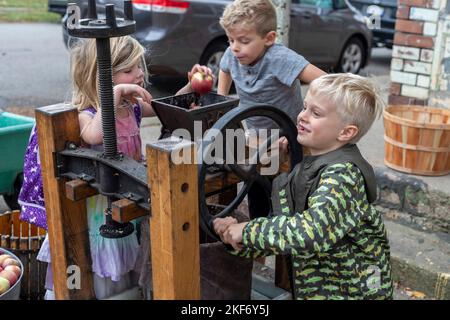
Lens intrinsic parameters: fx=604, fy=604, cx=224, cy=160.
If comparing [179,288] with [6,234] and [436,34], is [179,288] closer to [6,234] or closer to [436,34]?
[6,234]

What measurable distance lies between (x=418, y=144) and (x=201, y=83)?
1.85m

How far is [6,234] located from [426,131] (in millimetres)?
2354

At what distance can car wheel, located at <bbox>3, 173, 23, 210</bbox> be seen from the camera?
12.1 ft

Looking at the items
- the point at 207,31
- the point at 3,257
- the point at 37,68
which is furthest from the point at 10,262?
the point at 37,68

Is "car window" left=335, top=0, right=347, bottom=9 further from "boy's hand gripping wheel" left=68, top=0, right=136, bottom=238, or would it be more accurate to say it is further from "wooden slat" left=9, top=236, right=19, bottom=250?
"boy's hand gripping wheel" left=68, top=0, right=136, bottom=238

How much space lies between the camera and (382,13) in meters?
10.1

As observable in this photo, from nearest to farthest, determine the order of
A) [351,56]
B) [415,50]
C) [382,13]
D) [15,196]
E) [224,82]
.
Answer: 1. [224,82]
2. [15,196]
3. [415,50]
4. [351,56]
5. [382,13]

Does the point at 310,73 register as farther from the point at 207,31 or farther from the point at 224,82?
the point at 207,31

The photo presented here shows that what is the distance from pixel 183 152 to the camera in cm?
150

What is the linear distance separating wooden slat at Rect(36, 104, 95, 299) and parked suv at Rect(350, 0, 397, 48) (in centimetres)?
871

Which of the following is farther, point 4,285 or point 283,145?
point 4,285

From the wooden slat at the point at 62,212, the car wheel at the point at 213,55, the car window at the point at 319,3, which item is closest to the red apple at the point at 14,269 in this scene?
the wooden slat at the point at 62,212

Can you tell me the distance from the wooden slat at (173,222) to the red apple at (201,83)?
578 millimetres

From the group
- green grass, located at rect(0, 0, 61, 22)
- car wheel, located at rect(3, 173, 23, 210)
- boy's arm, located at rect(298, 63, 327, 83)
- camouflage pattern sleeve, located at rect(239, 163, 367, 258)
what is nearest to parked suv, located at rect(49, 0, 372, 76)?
car wheel, located at rect(3, 173, 23, 210)
